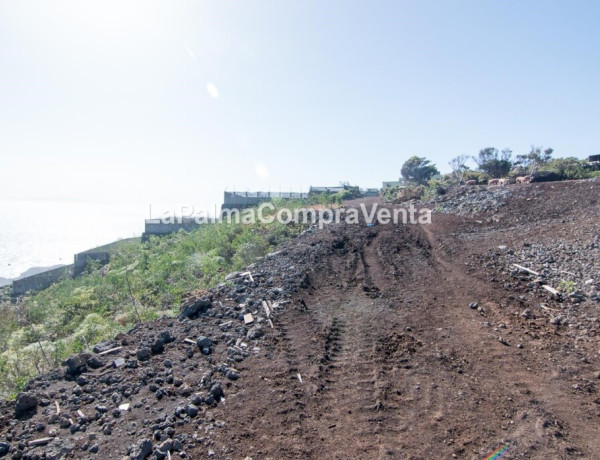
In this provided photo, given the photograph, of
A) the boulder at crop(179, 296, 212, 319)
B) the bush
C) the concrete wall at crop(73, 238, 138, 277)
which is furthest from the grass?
the bush

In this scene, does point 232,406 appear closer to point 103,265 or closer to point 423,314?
point 423,314

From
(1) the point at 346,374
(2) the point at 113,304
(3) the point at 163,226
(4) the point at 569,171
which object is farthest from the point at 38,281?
(4) the point at 569,171

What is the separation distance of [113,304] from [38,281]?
10372mm

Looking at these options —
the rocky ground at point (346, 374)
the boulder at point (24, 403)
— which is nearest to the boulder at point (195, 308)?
the rocky ground at point (346, 374)

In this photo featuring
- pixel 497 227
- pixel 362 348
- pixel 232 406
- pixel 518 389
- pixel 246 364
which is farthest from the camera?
pixel 497 227

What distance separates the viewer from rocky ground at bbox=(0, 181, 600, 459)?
2.83 meters

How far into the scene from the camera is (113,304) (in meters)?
9.12

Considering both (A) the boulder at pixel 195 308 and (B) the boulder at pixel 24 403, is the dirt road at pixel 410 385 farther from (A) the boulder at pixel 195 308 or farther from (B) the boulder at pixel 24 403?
(B) the boulder at pixel 24 403

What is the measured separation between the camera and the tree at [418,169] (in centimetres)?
4032

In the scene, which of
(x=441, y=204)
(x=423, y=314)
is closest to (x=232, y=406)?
(x=423, y=314)

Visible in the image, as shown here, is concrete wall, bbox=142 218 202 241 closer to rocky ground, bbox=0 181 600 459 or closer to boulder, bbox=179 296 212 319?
rocky ground, bbox=0 181 600 459

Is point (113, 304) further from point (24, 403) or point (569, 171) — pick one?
point (569, 171)

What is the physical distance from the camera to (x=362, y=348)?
4.32 m

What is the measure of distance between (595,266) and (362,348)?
4800mm
